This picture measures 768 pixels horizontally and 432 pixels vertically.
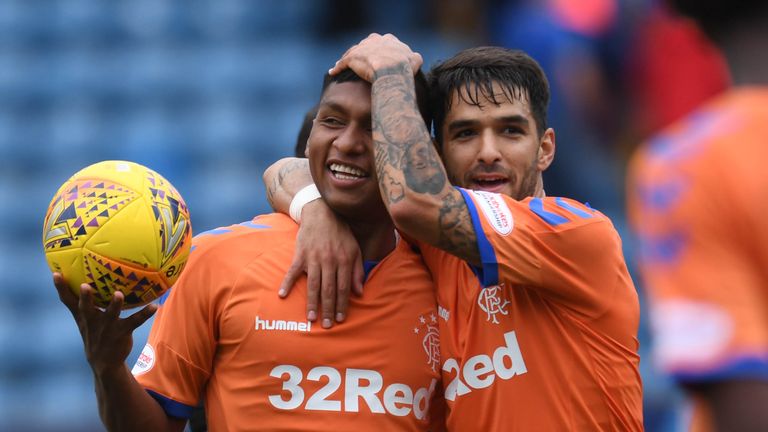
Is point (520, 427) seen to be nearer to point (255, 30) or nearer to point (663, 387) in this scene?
point (663, 387)

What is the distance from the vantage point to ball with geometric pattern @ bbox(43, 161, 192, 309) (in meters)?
3.25

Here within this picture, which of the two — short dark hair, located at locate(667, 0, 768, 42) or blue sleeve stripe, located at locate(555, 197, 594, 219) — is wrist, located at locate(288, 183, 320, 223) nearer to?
blue sleeve stripe, located at locate(555, 197, 594, 219)

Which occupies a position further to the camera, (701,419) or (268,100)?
(268,100)

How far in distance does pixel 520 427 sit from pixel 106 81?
8443mm

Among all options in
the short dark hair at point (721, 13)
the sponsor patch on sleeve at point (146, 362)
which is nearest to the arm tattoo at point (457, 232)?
the sponsor patch on sleeve at point (146, 362)

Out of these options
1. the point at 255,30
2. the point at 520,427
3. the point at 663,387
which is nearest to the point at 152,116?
the point at 255,30

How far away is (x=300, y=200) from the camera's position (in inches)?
158

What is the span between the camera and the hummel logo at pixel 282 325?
11.9 ft

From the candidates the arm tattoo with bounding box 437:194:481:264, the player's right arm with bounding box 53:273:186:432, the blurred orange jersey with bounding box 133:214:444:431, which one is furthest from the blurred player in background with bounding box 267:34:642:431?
the player's right arm with bounding box 53:273:186:432

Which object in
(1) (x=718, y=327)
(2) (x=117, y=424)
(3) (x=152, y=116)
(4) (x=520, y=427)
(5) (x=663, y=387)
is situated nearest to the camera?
(1) (x=718, y=327)

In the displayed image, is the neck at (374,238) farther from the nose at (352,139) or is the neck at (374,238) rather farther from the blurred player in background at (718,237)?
the blurred player in background at (718,237)

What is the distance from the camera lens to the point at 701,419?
2.03 meters

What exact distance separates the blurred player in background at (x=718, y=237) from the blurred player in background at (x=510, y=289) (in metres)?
1.25

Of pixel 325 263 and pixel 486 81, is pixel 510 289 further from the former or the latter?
pixel 486 81
